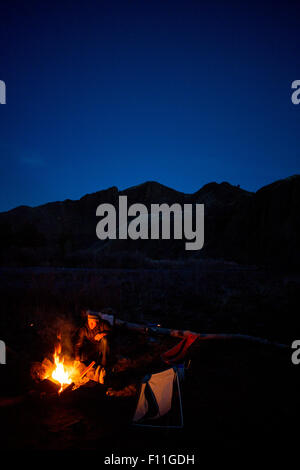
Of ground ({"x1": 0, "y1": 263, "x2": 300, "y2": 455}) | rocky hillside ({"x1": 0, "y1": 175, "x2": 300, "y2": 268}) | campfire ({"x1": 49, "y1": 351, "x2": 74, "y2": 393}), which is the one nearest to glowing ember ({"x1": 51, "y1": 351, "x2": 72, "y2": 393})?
campfire ({"x1": 49, "y1": 351, "x2": 74, "y2": 393})

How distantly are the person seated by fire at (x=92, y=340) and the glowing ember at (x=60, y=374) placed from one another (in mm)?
405

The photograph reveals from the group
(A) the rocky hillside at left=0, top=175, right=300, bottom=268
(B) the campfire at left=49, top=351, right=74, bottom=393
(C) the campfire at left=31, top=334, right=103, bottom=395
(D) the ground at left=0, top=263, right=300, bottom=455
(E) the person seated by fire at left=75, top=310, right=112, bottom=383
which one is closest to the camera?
(D) the ground at left=0, top=263, right=300, bottom=455

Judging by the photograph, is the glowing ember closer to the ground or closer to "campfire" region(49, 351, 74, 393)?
"campfire" region(49, 351, 74, 393)

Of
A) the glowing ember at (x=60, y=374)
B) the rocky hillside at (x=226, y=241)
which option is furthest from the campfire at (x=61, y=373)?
the rocky hillside at (x=226, y=241)

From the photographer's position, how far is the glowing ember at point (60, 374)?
12.6 feet

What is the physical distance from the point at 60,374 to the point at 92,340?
30.3 inches

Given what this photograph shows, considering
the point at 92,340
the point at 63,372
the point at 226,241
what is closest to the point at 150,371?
the point at 92,340

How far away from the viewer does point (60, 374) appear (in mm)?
3924

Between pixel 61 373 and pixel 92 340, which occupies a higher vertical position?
pixel 92 340

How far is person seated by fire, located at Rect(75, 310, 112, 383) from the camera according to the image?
4.22 m

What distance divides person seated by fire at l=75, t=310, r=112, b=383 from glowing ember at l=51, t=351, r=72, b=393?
0.40 metres

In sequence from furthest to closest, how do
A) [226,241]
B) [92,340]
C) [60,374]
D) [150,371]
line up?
[226,241] < [92,340] < [150,371] < [60,374]

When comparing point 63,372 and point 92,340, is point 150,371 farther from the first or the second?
point 63,372
